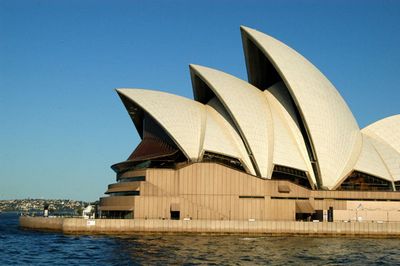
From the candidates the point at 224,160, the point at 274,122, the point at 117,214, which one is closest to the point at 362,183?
the point at 274,122

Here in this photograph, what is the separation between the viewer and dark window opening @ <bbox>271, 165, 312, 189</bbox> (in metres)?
68.5

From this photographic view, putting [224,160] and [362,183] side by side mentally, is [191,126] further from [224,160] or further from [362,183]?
[362,183]

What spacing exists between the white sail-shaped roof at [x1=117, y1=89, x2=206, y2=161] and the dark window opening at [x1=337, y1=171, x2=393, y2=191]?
1836cm

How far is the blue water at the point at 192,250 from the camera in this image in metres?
39.7

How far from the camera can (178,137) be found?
66.7 metres

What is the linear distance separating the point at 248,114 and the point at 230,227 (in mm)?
14016

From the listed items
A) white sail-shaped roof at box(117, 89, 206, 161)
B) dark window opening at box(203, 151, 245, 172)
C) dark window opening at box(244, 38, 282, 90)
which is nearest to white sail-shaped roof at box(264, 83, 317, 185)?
dark window opening at box(244, 38, 282, 90)

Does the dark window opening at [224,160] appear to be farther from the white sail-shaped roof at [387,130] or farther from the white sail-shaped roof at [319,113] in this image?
the white sail-shaped roof at [387,130]

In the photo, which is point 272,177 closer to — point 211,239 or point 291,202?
point 291,202

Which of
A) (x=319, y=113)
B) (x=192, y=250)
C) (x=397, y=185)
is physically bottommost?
(x=192, y=250)

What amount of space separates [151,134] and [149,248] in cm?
2767

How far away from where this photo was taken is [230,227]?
6238cm

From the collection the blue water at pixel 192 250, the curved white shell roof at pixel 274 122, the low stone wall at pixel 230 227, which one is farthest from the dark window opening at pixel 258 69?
the blue water at pixel 192 250

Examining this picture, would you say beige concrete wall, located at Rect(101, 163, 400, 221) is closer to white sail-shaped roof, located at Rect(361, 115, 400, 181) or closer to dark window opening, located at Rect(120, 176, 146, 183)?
dark window opening, located at Rect(120, 176, 146, 183)
